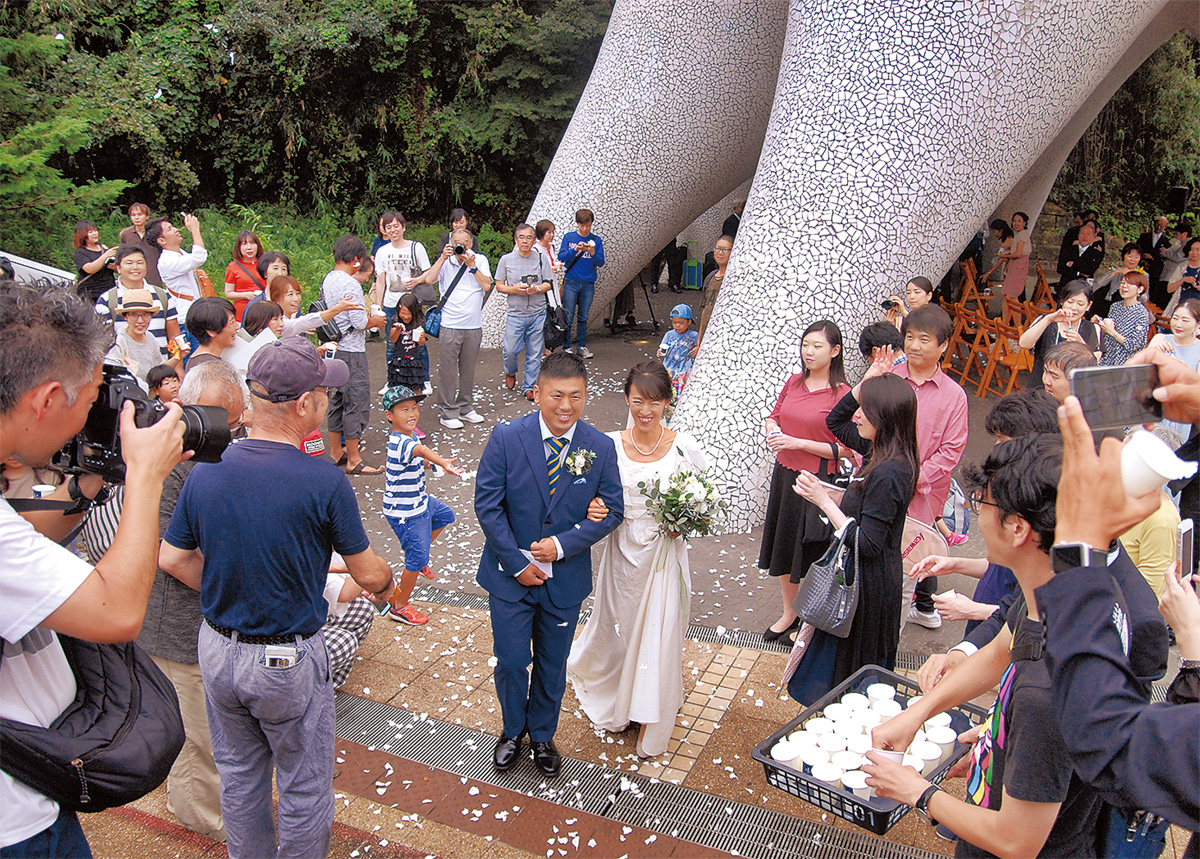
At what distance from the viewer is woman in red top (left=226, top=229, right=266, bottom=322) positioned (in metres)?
8.81

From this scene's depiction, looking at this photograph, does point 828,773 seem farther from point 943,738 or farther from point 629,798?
point 629,798

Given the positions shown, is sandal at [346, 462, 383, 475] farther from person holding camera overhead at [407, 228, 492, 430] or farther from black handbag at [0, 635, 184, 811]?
black handbag at [0, 635, 184, 811]

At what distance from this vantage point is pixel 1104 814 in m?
2.02

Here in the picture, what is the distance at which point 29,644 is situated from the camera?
2061mm

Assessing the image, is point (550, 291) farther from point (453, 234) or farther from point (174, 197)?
point (174, 197)

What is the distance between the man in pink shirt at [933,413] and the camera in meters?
4.85

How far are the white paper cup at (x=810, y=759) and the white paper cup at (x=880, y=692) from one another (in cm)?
42

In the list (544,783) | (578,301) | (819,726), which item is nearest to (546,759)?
(544,783)

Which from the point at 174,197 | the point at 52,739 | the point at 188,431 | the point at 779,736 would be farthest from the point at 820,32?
the point at 174,197

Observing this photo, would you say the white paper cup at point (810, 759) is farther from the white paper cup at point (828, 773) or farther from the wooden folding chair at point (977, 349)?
the wooden folding chair at point (977, 349)

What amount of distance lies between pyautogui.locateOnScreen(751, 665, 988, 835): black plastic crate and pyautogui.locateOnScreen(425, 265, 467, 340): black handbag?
6142mm

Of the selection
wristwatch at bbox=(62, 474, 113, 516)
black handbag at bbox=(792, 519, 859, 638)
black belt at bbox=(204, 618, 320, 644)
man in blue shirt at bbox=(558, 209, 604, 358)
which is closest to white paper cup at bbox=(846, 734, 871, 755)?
black handbag at bbox=(792, 519, 859, 638)

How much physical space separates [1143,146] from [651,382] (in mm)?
24124

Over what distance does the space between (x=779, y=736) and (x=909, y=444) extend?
141 cm
